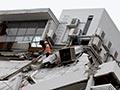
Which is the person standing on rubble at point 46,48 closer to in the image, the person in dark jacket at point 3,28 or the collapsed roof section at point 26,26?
the collapsed roof section at point 26,26

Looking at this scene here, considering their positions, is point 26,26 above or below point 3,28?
below

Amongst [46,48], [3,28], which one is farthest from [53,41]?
[3,28]

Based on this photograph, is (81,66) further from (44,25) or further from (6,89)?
(44,25)

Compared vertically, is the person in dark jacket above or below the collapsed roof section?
above

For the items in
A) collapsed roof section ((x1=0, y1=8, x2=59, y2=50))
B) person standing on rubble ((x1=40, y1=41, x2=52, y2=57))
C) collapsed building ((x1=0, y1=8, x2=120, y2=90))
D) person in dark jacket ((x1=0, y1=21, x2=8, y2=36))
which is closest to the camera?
collapsed building ((x1=0, y1=8, x2=120, y2=90))

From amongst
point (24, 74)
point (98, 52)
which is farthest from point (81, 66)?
point (98, 52)

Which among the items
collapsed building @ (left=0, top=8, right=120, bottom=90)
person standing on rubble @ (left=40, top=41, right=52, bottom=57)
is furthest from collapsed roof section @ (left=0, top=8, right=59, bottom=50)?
person standing on rubble @ (left=40, top=41, right=52, bottom=57)

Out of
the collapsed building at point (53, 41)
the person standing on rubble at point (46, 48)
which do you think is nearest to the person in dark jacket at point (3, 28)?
the collapsed building at point (53, 41)

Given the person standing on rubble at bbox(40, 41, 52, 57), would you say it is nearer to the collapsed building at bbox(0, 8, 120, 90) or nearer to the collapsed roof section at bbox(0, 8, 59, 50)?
the collapsed building at bbox(0, 8, 120, 90)

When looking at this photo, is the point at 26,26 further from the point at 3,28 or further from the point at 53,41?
the point at 53,41

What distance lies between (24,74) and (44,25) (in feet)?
23.3

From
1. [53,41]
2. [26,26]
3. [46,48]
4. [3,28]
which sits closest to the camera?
[46,48]

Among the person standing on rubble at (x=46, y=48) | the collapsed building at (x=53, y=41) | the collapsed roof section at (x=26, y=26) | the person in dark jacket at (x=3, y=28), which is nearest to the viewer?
the collapsed building at (x=53, y=41)

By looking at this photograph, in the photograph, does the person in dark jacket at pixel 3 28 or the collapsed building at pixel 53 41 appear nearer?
the collapsed building at pixel 53 41
